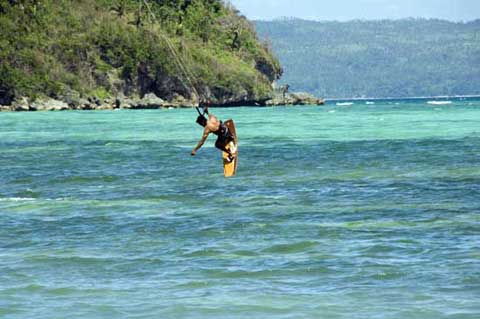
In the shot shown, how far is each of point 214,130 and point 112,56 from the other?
139 m

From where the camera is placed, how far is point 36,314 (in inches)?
573

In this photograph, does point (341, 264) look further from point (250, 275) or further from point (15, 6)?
point (15, 6)

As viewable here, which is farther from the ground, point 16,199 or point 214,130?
point 214,130

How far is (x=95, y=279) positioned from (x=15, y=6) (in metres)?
143

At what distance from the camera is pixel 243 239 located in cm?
2016

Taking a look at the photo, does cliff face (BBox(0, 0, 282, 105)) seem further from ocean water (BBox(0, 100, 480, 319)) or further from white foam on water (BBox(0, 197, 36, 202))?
white foam on water (BBox(0, 197, 36, 202))

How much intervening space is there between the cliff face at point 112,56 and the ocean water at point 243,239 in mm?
102761

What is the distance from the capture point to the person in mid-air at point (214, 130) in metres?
19.8

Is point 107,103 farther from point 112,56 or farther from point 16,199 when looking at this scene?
point 16,199

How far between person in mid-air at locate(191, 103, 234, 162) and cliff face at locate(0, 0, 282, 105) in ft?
376

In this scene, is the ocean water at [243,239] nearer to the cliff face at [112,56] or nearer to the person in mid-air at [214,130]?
the person in mid-air at [214,130]

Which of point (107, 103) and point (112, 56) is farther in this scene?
point (112, 56)

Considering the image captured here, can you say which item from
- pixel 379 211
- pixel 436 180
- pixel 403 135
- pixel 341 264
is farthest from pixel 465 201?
pixel 403 135

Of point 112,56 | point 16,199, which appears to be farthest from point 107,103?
point 16,199
